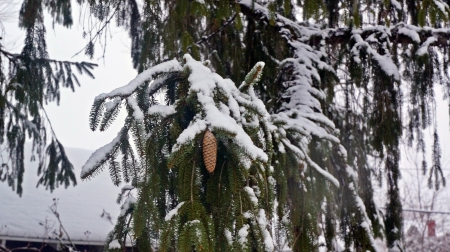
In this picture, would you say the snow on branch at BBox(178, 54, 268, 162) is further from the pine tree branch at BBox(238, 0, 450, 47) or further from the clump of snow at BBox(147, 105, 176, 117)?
the pine tree branch at BBox(238, 0, 450, 47)

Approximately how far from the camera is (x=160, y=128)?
1.46 metres

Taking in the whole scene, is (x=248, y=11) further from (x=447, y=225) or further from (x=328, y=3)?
(x=447, y=225)

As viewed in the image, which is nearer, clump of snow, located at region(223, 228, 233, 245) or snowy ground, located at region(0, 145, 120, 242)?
clump of snow, located at region(223, 228, 233, 245)

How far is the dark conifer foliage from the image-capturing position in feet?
12.2

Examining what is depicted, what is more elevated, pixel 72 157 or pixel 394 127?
pixel 72 157

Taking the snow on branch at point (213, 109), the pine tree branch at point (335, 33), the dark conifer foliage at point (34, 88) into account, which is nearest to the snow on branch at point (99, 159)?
the snow on branch at point (213, 109)

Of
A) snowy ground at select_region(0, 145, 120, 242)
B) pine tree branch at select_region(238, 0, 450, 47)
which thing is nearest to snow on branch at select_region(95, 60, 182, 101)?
pine tree branch at select_region(238, 0, 450, 47)

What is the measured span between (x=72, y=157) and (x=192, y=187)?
9.56 meters

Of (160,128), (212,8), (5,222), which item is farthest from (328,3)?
(5,222)

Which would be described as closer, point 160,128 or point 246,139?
point 246,139

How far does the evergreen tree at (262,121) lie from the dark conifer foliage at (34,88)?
798 mm

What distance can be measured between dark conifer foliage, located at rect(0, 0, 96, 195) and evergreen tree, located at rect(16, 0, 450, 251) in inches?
31.4

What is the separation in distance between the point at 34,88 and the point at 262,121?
304 centimetres

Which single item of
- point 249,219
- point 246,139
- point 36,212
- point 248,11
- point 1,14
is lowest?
point 249,219
